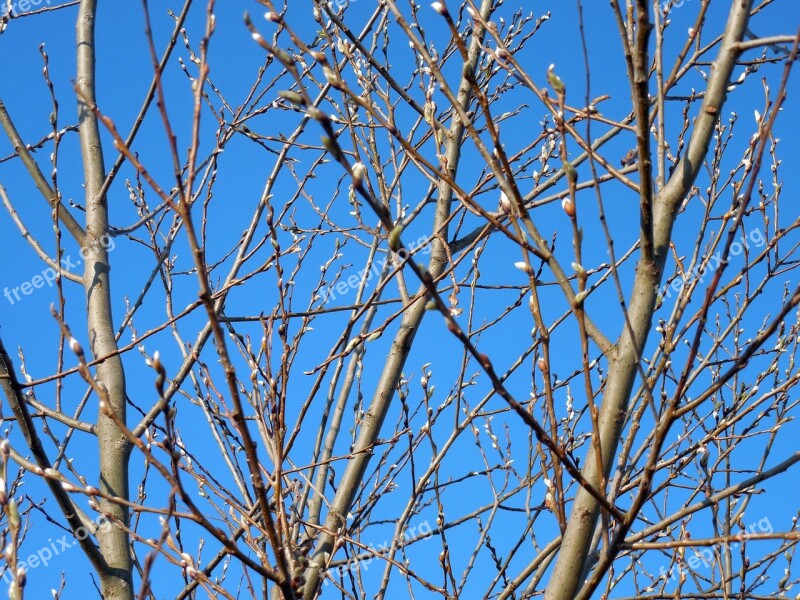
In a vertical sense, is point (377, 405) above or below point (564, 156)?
above

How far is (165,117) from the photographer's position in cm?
125

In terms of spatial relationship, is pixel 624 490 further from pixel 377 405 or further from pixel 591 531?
pixel 377 405

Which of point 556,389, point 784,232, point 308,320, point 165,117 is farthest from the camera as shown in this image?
point 556,389

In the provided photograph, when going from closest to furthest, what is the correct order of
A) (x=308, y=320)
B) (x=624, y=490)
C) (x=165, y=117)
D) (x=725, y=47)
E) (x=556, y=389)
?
(x=165, y=117)
(x=725, y=47)
(x=624, y=490)
(x=308, y=320)
(x=556, y=389)

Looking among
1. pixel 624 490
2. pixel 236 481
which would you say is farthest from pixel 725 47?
pixel 236 481

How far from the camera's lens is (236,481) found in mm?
2994

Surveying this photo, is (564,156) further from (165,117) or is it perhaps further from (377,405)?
(377,405)

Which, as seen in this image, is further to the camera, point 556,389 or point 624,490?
point 556,389

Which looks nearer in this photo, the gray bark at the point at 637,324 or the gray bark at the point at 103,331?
the gray bark at the point at 637,324

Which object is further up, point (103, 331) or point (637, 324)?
point (103, 331)

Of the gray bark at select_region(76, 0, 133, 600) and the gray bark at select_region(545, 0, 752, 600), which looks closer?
the gray bark at select_region(545, 0, 752, 600)

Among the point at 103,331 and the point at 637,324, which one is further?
the point at 103,331

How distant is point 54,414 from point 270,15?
185 centimetres

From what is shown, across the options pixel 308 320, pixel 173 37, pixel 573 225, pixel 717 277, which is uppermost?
pixel 173 37
